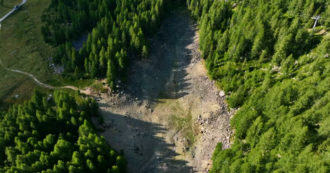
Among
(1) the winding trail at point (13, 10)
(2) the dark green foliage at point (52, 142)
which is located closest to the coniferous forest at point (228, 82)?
(2) the dark green foliage at point (52, 142)

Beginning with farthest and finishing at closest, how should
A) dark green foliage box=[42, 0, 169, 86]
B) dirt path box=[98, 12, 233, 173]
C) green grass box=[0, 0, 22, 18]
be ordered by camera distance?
green grass box=[0, 0, 22, 18] → dark green foliage box=[42, 0, 169, 86] → dirt path box=[98, 12, 233, 173]

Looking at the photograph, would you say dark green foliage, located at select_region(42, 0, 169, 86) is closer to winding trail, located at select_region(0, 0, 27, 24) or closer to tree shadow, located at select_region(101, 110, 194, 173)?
tree shadow, located at select_region(101, 110, 194, 173)

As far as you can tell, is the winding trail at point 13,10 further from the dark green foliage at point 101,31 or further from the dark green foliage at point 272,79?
the dark green foliage at point 272,79

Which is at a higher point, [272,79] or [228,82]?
[272,79]

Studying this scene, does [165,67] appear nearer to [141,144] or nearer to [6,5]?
[141,144]

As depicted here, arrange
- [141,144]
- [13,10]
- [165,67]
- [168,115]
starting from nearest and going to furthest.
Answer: [141,144] → [168,115] → [165,67] → [13,10]

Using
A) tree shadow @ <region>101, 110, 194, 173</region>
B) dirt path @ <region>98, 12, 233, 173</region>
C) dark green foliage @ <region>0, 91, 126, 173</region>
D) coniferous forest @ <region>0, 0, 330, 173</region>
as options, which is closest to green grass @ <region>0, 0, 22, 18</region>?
coniferous forest @ <region>0, 0, 330, 173</region>

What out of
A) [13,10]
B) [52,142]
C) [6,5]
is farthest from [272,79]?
[6,5]

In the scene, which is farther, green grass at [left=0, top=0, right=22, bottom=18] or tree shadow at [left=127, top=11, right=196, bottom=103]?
green grass at [left=0, top=0, right=22, bottom=18]
